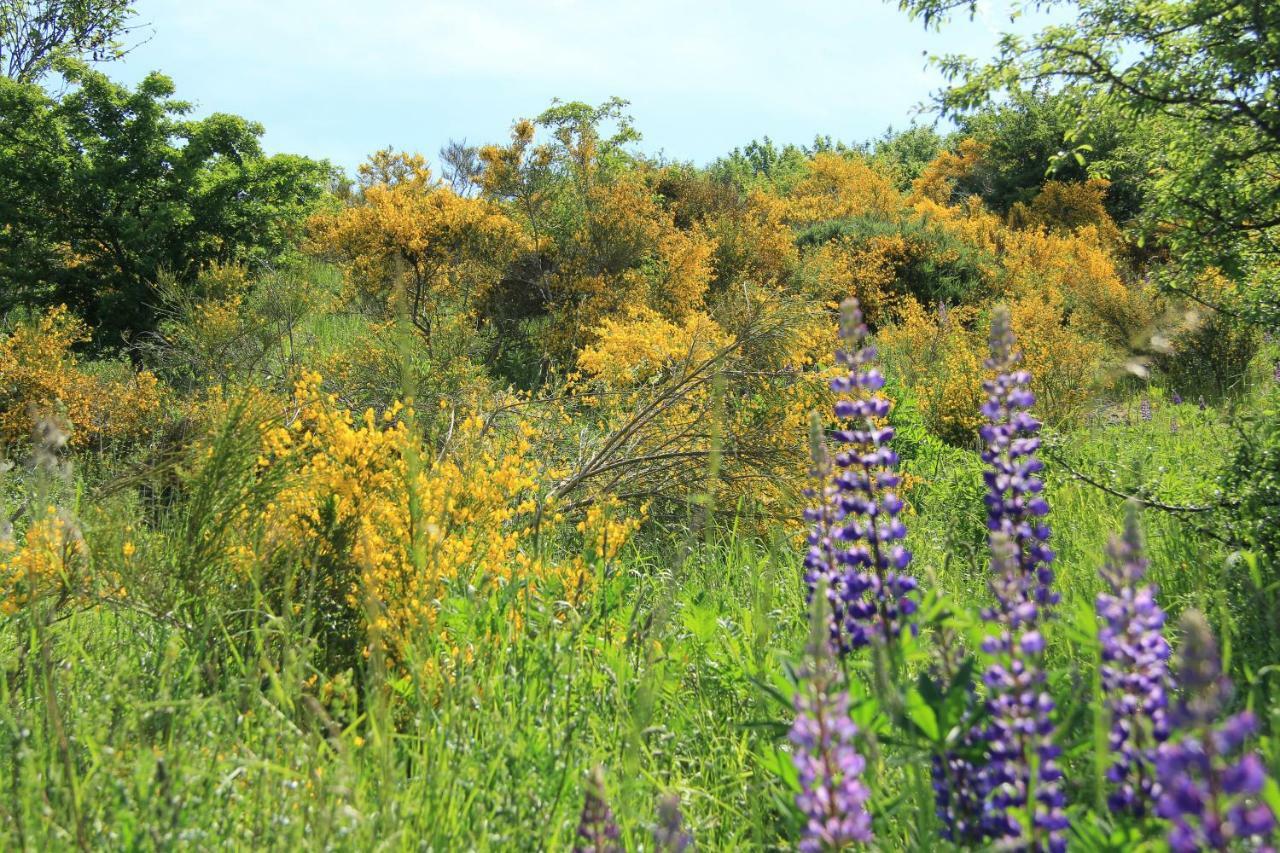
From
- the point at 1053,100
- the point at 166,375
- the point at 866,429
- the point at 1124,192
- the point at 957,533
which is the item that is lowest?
the point at 957,533

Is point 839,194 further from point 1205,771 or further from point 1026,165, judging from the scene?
point 1205,771

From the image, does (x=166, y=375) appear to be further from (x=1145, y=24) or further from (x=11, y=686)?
(x=1145, y=24)

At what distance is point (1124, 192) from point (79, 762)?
1027 inches

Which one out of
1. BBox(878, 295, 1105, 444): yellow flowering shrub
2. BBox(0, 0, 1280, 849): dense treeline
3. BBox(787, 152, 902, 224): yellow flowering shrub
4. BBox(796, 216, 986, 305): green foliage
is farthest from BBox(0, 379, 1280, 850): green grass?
BBox(787, 152, 902, 224): yellow flowering shrub

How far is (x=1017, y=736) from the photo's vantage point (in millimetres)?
1114

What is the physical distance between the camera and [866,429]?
4.89 feet

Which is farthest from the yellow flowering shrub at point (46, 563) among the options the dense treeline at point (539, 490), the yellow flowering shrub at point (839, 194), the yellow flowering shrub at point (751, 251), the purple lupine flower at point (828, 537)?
the yellow flowering shrub at point (839, 194)

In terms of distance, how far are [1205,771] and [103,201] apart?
522 inches

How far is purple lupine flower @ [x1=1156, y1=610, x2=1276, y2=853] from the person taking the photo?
65cm

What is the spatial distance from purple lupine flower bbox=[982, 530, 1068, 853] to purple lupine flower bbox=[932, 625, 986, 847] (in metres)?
0.03

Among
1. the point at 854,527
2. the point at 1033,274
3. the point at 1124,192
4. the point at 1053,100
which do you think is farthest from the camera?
the point at 1124,192

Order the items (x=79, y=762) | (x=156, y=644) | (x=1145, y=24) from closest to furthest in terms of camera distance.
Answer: (x=79, y=762) < (x=156, y=644) < (x=1145, y=24)

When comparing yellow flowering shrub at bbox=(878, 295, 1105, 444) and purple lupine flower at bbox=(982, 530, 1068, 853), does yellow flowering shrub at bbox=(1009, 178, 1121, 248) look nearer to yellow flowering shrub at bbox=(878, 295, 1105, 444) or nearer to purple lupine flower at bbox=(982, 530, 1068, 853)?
yellow flowering shrub at bbox=(878, 295, 1105, 444)

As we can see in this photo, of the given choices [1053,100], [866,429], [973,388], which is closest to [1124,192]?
[973,388]
